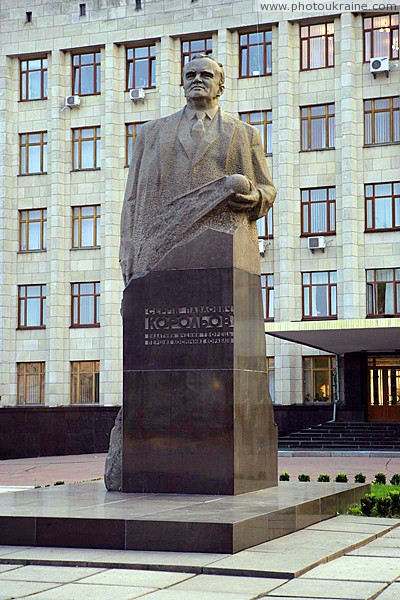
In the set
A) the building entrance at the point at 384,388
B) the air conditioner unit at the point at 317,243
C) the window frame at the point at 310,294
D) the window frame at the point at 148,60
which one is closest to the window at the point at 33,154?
the window frame at the point at 148,60

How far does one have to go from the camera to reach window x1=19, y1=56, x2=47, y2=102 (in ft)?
138

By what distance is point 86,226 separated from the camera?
135 ft

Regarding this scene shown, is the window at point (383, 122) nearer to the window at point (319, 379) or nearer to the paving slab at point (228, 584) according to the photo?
the window at point (319, 379)

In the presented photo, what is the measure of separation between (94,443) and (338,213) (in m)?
12.0

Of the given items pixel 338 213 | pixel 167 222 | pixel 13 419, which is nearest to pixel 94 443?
pixel 13 419

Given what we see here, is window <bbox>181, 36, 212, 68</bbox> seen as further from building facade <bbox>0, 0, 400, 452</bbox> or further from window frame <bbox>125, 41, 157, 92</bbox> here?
window frame <bbox>125, 41, 157, 92</bbox>

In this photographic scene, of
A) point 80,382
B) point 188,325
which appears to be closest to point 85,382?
point 80,382

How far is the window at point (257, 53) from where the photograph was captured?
39469 mm

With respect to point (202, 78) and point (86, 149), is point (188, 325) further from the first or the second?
point (86, 149)

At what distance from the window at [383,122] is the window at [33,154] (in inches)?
505

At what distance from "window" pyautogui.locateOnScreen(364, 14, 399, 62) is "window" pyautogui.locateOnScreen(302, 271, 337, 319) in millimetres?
8055

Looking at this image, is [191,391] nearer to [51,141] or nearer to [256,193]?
[256,193]

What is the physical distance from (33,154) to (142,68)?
5542mm

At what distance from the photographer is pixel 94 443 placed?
123ft
